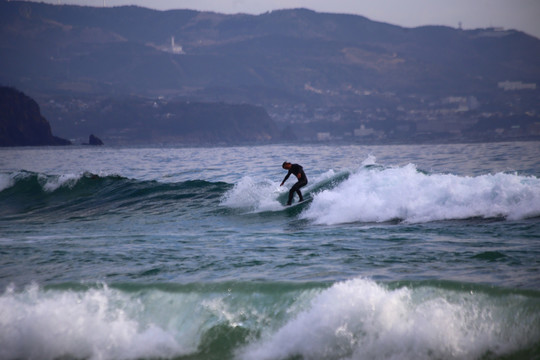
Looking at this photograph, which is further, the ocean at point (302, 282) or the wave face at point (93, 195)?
the wave face at point (93, 195)

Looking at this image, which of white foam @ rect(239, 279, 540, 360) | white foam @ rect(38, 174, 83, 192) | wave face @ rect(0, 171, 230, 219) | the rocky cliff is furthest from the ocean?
the rocky cliff

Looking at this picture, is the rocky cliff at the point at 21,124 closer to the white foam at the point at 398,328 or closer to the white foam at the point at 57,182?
the white foam at the point at 57,182

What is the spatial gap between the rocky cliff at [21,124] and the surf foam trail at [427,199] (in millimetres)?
131365

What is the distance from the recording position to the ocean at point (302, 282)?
669 centimetres

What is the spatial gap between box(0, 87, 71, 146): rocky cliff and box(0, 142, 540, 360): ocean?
128969mm

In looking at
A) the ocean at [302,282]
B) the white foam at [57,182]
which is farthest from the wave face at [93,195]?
the ocean at [302,282]

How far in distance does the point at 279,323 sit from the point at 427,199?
936 cm

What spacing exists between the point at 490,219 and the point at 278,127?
172835mm

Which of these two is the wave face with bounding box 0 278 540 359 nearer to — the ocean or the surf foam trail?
the ocean

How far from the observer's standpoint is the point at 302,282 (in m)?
8.13

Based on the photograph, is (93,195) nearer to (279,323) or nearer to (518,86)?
(279,323)

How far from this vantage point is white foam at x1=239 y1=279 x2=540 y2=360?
21.0 ft

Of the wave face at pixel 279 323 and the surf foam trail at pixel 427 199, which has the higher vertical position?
the surf foam trail at pixel 427 199

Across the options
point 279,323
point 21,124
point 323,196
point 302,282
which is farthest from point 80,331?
point 21,124
